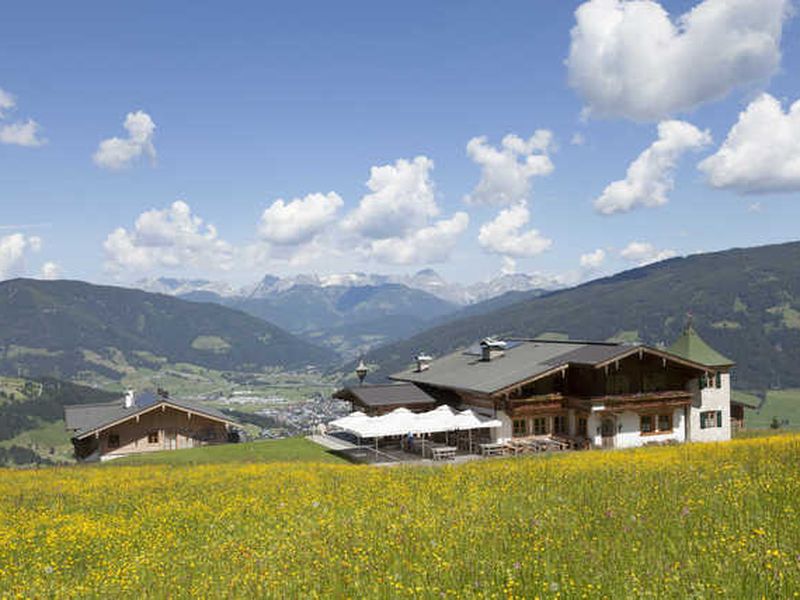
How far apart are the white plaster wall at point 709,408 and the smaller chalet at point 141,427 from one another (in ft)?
118

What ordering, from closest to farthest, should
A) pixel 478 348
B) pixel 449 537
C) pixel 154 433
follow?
1. pixel 449 537
2. pixel 154 433
3. pixel 478 348

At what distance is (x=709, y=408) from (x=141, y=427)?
44002mm

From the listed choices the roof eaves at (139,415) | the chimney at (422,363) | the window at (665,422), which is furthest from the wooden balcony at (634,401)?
the roof eaves at (139,415)

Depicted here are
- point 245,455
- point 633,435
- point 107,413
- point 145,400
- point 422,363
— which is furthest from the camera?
point 422,363

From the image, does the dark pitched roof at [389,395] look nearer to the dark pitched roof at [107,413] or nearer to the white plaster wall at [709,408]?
the dark pitched roof at [107,413]

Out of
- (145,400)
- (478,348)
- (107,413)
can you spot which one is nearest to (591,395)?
(478,348)

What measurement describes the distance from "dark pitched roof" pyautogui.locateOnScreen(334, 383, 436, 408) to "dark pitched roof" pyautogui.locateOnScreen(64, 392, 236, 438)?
1116 centimetres

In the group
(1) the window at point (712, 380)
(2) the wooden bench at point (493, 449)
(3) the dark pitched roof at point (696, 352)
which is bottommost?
(2) the wooden bench at point (493, 449)

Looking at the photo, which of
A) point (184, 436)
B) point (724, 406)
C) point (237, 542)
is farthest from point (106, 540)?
point (724, 406)

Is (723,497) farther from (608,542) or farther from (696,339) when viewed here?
(696,339)

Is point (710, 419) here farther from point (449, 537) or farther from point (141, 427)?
point (449, 537)

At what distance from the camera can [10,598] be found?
32.2 feet

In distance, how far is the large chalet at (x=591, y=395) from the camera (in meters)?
44.1

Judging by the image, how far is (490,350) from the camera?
5488 cm
